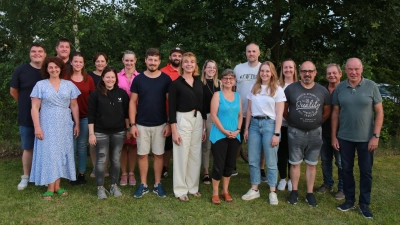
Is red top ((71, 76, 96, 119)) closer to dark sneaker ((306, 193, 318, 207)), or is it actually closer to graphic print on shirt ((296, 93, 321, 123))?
graphic print on shirt ((296, 93, 321, 123))

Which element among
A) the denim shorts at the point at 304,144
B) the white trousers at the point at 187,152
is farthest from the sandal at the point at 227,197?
the denim shorts at the point at 304,144

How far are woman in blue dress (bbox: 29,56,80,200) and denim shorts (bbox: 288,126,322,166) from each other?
10.0ft

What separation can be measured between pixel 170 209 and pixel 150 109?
1330mm

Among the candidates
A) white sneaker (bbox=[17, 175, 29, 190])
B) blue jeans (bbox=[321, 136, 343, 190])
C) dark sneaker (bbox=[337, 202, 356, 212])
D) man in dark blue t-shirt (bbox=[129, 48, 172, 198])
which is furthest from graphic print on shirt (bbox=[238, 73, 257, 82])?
white sneaker (bbox=[17, 175, 29, 190])

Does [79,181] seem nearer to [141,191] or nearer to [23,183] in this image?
[23,183]

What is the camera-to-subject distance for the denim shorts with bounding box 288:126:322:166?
4.30m

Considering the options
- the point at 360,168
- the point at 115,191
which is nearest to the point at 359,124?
the point at 360,168

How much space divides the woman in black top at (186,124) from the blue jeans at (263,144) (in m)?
0.71

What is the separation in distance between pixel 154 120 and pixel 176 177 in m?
0.84

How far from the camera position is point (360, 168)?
417 centimetres

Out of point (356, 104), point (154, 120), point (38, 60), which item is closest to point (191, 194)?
point (154, 120)

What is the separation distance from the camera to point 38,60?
15.6 feet

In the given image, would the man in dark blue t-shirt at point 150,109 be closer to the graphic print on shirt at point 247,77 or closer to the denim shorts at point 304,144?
the graphic print on shirt at point 247,77

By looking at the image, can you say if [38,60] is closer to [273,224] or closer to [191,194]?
[191,194]
